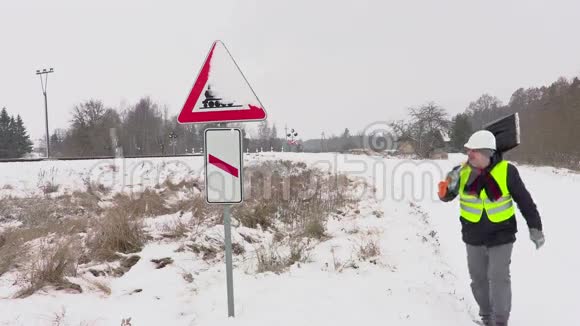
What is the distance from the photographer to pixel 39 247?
4.21 metres

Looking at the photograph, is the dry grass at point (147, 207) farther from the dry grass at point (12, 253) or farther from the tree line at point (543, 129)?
the tree line at point (543, 129)

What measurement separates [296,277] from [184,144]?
65074 millimetres

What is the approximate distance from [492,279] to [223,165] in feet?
7.59

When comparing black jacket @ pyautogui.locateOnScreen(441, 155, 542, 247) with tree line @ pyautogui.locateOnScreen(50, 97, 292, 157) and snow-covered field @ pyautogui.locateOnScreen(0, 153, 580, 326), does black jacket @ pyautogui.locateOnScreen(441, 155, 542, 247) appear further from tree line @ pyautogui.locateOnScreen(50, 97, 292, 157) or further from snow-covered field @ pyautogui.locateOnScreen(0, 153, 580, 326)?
tree line @ pyautogui.locateOnScreen(50, 97, 292, 157)

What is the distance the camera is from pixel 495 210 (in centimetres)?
264

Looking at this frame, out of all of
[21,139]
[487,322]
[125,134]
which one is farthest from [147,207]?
[21,139]

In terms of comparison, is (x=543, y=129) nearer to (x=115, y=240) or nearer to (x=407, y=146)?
(x=407, y=146)

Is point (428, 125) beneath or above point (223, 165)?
above

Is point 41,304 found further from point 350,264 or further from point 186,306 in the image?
point 350,264

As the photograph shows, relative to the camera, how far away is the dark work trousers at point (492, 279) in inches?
104

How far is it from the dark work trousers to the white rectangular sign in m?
2.03

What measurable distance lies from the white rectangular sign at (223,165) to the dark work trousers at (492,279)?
2.03 meters

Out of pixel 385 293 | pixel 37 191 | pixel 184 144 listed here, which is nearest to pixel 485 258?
pixel 385 293
